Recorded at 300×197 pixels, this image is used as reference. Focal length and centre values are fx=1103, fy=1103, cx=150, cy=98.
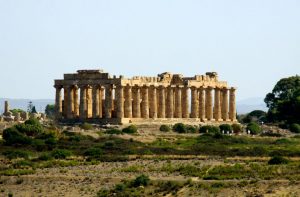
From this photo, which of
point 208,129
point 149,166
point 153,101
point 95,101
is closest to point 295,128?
point 208,129

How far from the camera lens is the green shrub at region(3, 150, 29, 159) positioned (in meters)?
80.5

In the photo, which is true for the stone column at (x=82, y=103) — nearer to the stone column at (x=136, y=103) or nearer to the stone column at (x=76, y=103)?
the stone column at (x=76, y=103)

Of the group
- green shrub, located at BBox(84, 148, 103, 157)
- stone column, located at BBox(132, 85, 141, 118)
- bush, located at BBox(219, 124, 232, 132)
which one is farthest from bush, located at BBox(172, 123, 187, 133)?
green shrub, located at BBox(84, 148, 103, 157)

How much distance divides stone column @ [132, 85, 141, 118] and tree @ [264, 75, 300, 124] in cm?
2143

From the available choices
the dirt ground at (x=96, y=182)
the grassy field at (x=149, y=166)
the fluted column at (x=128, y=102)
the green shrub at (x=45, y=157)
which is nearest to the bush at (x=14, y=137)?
the grassy field at (x=149, y=166)

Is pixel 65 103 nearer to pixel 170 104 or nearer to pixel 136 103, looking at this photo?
pixel 136 103

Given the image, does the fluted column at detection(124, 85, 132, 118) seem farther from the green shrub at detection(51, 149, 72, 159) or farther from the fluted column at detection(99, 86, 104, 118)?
the green shrub at detection(51, 149, 72, 159)

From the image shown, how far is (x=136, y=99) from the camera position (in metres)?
118

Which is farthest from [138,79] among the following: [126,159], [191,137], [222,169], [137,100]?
[222,169]

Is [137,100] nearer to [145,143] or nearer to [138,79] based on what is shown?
[138,79]

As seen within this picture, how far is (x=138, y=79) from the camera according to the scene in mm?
118938

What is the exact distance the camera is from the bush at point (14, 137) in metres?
89.9

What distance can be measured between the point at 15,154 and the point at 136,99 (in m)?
37.4

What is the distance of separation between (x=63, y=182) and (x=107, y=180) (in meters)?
2.83
